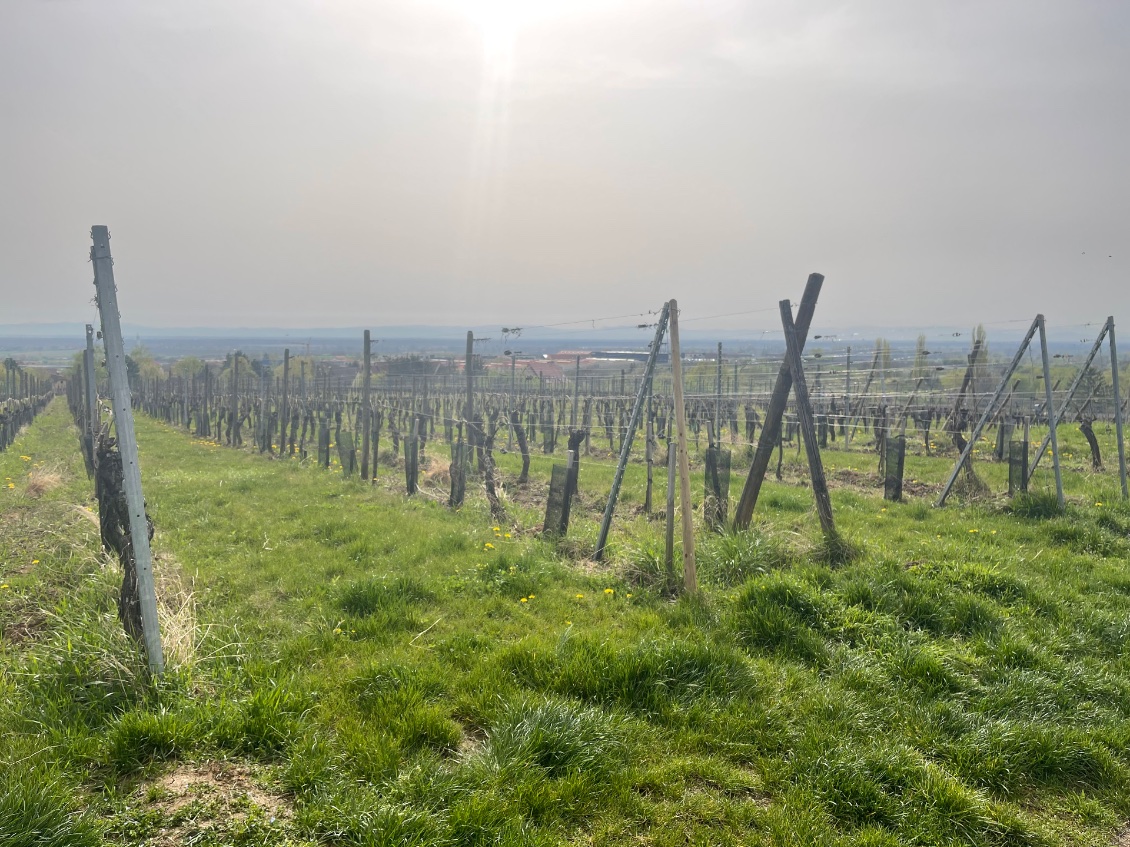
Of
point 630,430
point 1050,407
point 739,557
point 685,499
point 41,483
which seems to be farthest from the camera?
point 41,483

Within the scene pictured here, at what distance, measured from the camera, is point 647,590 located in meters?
5.72

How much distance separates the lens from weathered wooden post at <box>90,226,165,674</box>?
3488 mm

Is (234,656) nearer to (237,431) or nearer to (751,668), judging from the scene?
(751,668)

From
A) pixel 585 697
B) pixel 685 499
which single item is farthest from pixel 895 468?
pixel 585 697

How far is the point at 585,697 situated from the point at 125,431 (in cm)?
295

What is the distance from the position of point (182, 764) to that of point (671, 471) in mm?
3891

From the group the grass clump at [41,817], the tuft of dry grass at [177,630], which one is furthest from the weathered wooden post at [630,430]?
the grass clump at [41,817]

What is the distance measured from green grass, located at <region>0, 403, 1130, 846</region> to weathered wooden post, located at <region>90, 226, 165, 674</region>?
244 mm

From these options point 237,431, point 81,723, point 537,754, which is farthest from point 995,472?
point 237,431

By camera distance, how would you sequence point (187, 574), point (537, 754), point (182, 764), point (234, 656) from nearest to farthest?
point (182, 764) < point (537, 754) < point (234, 656) < point (187, 574)

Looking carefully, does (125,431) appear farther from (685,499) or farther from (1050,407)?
(1050,407)

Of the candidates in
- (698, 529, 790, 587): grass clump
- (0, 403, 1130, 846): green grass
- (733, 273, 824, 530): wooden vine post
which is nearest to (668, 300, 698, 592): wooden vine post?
(0, 403, 1130, 846): green grass

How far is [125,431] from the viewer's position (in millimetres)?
3477

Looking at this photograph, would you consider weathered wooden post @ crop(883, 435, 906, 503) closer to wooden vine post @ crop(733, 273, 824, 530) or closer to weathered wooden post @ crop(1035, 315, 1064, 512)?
weathered wooden post @ crop(1035, 315, 1064, 512)
